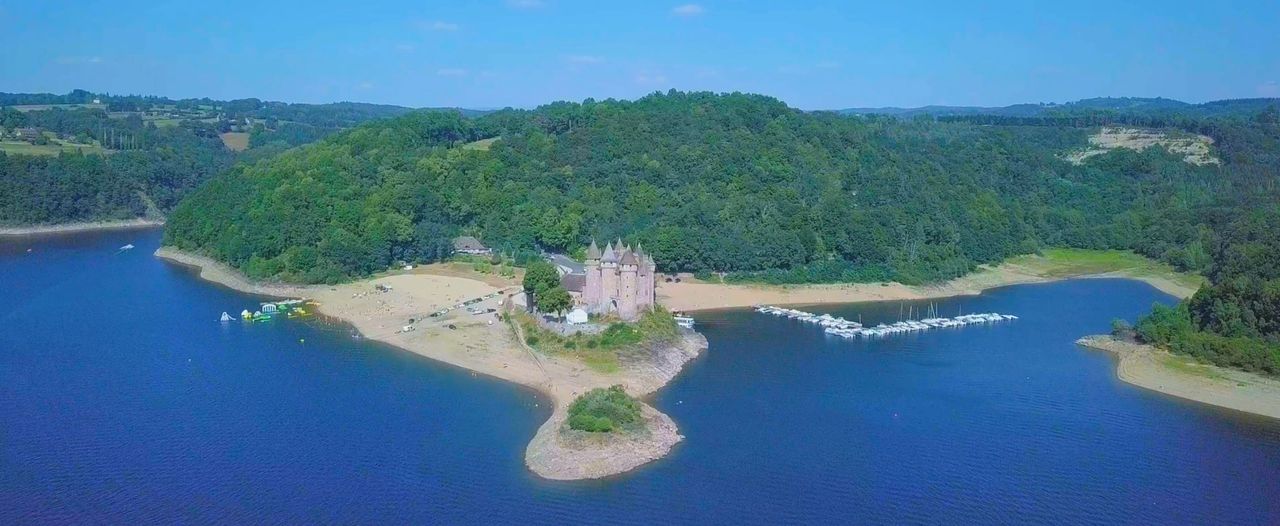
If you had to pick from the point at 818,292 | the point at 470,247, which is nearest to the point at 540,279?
the point at 818,292

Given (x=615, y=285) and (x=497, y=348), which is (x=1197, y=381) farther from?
(x=497, y=348)

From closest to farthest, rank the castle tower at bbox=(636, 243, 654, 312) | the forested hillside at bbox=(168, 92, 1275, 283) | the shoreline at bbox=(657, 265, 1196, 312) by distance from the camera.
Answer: the castle tower at bbox=(636, 243, 654, 312) < the shoreline at bbox=(657, 265, 1196, 312) < the forested hillside at bbox=(168, 92, 1275, 283)

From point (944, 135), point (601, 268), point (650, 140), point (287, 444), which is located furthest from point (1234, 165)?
point (287, 444)

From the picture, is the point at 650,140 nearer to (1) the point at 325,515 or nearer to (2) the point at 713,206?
(2) the point at 713,206

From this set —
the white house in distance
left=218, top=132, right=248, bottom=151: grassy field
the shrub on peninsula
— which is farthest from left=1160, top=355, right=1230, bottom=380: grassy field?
left=218, top=132, right=248, bottom=151: grassy field

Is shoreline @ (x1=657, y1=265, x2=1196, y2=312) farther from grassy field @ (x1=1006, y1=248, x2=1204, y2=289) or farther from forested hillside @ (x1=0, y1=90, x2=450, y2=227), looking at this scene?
forested hillside @ (x1=0, y1=90, x2=450, y2=227)

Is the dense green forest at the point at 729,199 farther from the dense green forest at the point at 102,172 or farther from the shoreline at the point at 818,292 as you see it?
the dense green forest at the point at 102,172

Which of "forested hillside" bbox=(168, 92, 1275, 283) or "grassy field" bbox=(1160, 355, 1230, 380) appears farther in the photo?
"forested hillside" bbox=(168, 92, 1275, 283)
